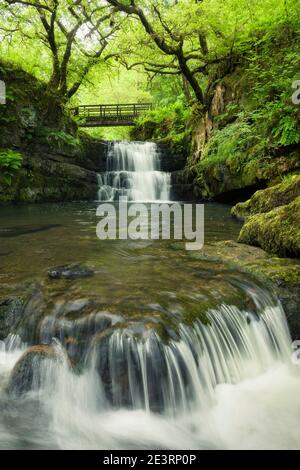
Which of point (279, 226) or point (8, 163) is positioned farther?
point (8, 163)

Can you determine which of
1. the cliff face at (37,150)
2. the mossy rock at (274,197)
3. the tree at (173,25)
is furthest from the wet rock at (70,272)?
the tree at (173,25)

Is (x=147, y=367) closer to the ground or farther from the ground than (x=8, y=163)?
closer to the ground

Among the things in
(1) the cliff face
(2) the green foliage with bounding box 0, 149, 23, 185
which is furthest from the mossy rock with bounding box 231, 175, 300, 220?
(1) the cliff face

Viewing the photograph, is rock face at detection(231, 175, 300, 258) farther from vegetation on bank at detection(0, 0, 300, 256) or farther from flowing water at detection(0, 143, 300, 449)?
flowing water at detection(0, 143, 300, 449)

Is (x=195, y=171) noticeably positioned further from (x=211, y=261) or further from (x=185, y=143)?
(x=211, y=261)

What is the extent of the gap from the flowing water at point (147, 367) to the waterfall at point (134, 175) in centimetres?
1143

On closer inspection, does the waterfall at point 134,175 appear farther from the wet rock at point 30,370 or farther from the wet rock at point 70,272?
the wet rock at point 30,370

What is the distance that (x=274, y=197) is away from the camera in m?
7.66

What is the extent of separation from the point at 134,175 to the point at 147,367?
44.8 feet

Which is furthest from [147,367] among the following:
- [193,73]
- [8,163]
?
[193,73]

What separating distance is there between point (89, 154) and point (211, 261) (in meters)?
12.8

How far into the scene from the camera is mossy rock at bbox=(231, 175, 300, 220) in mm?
7121

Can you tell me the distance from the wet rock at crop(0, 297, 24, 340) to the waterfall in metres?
11.6

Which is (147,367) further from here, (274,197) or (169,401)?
(274,197)
